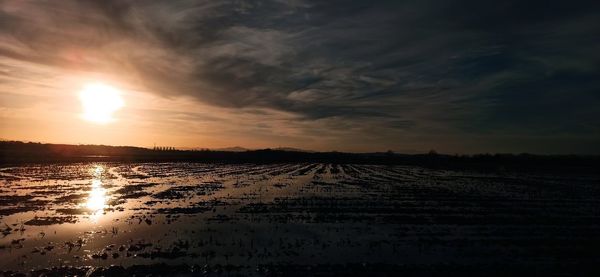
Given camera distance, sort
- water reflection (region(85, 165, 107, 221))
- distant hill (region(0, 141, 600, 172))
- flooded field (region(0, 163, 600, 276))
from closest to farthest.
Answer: flooded field (region(0, 163, 600, 276)) < water reflection (region(85, 165, 107, 221)) < distant hill (region(0, 141, 600, 172))

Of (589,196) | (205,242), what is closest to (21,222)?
(205,242)

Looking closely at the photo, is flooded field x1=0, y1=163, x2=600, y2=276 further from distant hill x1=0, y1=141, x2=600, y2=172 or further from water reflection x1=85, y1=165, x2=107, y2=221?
distant hill x1=0, y1=141, x2=600, y2=172

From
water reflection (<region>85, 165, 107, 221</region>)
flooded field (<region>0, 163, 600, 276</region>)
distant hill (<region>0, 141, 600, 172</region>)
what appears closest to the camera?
flooded field (<region>0, 163, 600, 276</region>)

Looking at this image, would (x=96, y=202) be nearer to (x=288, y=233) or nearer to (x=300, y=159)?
(x=288, y=233)

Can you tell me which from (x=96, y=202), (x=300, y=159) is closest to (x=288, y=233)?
(x=96, y=202)

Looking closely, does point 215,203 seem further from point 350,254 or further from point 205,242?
point 350,254

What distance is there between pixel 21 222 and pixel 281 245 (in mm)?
11097

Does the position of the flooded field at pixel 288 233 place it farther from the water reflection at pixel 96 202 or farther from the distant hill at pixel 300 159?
the distant hill at pixel 300 159

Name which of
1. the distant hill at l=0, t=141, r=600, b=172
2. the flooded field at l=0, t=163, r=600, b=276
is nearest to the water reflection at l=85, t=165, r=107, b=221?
the flooded field at l=0, t=163, r=600, b=276

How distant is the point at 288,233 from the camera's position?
15422 mm

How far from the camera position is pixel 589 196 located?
30266 mm

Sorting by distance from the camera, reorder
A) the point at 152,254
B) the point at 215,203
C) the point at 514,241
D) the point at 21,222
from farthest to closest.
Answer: the point at 215,203 < the point at 21,222 < the point at 514,241 < the point at 152,254

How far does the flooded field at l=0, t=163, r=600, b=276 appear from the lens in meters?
11.3

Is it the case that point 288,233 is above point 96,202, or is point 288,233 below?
below
